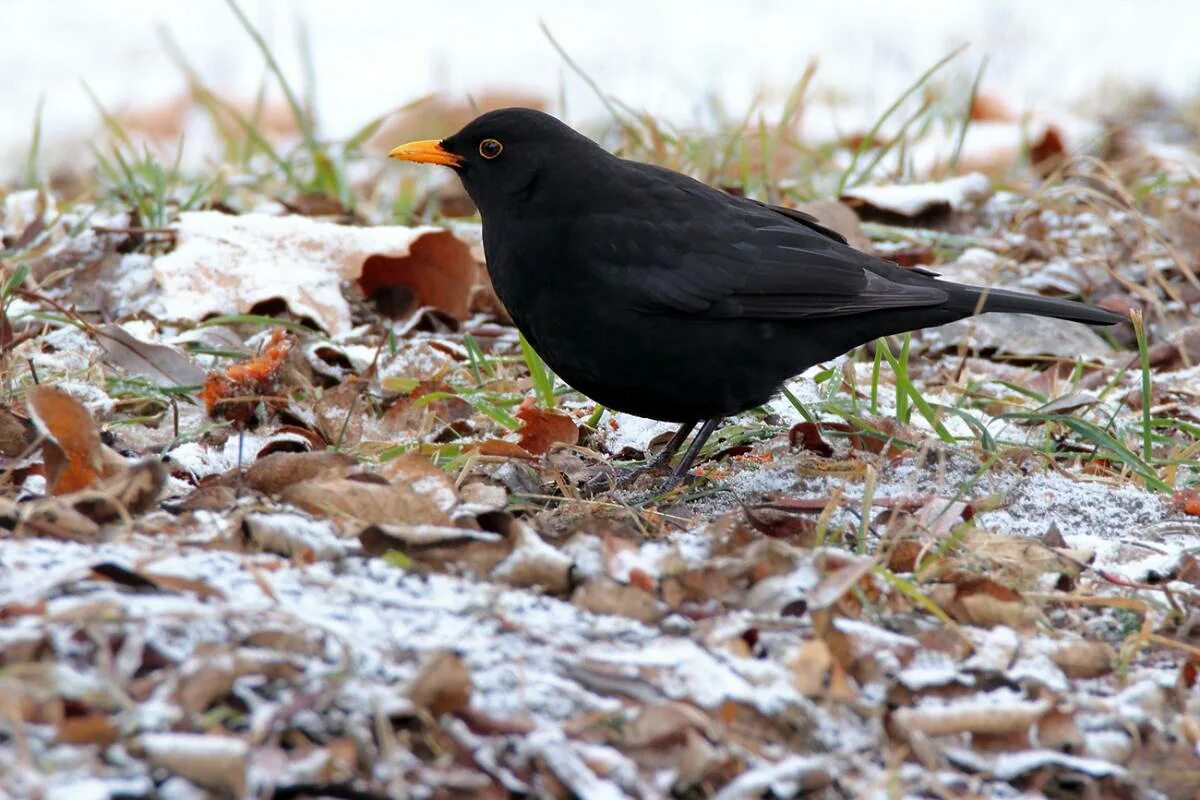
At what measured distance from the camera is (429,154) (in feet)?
15.6

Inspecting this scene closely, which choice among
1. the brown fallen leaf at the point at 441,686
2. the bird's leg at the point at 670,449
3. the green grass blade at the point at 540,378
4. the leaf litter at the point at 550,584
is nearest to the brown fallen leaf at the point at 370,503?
the leaf litter at the point at 550,584

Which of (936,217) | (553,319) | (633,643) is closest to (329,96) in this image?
(936,217)

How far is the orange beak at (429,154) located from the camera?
15.6 ft

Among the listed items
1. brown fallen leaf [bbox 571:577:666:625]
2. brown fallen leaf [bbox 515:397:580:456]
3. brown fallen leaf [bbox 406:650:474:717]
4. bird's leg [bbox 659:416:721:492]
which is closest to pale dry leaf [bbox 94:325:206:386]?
brown fallen leaf [bbox 515:397:580:456]

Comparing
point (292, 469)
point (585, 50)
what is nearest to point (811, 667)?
point (292, 469)

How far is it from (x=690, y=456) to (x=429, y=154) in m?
1.34

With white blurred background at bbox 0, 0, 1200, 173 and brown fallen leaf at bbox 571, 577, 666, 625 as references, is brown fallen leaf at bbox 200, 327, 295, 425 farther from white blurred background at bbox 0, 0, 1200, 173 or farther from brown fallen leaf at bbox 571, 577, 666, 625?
white blurred background at bbox 0, 0, 1200, 173

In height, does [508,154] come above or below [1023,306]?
above

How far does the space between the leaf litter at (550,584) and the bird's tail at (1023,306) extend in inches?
10.6

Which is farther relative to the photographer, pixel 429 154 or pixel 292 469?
pixel 429 154

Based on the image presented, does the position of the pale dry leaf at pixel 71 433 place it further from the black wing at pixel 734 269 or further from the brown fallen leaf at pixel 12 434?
the black wing at pixel 734 269

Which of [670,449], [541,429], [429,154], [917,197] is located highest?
[429,154]

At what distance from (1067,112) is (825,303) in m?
6.46

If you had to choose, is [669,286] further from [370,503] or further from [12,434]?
[12,434]
